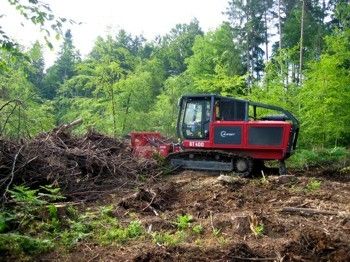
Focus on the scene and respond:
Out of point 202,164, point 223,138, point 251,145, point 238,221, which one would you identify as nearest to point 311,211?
point 238,221

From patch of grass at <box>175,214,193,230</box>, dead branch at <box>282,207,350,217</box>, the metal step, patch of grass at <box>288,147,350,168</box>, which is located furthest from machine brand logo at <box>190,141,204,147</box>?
patch of grass at <box>175,214,193,230</box>

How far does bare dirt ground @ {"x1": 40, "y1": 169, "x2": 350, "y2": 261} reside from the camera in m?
5.21

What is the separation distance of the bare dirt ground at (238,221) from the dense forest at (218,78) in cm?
261

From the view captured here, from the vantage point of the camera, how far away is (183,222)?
6.73 meters

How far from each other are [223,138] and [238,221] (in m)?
6.97

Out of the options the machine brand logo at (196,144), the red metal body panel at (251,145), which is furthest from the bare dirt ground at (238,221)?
the machine brand logo at (196,144)

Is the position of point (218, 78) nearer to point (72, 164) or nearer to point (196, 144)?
point (196, 144)

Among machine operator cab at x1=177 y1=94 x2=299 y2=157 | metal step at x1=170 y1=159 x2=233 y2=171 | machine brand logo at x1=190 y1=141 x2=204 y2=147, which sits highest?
machine operator cab at x1=177 y1=94 x2=299 y2=157

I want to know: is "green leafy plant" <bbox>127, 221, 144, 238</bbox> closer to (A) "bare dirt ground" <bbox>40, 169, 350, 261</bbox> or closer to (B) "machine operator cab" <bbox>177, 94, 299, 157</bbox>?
(A) "bare dirt ground" <bbox>40, 169, 350, 261</bbox>

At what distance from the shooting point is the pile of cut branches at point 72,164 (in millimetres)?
8594

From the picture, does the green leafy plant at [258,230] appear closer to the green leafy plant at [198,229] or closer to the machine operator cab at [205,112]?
the green leafy plant at [198,229]

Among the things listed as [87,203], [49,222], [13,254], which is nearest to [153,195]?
[87,203]

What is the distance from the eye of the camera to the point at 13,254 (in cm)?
517

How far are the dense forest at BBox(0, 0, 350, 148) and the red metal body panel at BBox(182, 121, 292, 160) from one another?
372 cm
